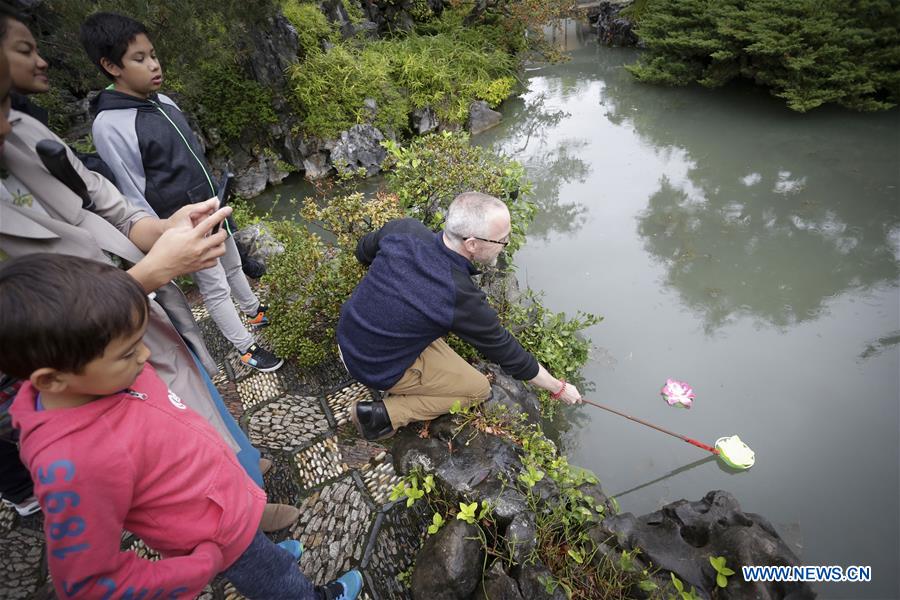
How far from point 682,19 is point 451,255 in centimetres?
879

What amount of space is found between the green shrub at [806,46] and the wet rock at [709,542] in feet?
22.5

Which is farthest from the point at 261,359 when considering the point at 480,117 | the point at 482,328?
the point at 480,117

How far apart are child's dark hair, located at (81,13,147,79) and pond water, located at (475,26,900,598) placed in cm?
372

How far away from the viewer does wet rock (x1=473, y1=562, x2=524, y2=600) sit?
76.8 inches

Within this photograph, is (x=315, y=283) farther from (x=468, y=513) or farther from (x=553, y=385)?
(x=468, y=513)

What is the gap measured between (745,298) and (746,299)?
2 cm

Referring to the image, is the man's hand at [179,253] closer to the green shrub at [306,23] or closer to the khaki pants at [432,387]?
the khaki pants at [432,387]

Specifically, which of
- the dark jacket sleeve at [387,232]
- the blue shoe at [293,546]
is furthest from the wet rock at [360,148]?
the blue shoe at [293,546]

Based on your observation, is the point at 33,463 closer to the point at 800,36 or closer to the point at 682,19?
Result: the point at 800,36

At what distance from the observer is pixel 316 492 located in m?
2.50

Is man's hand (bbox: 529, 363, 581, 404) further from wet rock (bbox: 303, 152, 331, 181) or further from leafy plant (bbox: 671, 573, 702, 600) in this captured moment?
wet rock (bbox: 303, 152, 331, 181)

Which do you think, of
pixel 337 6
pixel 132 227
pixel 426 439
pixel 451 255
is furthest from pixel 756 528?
pixel 337 6

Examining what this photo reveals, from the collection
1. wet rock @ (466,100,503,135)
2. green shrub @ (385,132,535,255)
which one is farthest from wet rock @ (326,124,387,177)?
green shrub @ (385,132,535,255)

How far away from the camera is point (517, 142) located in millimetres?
7973
